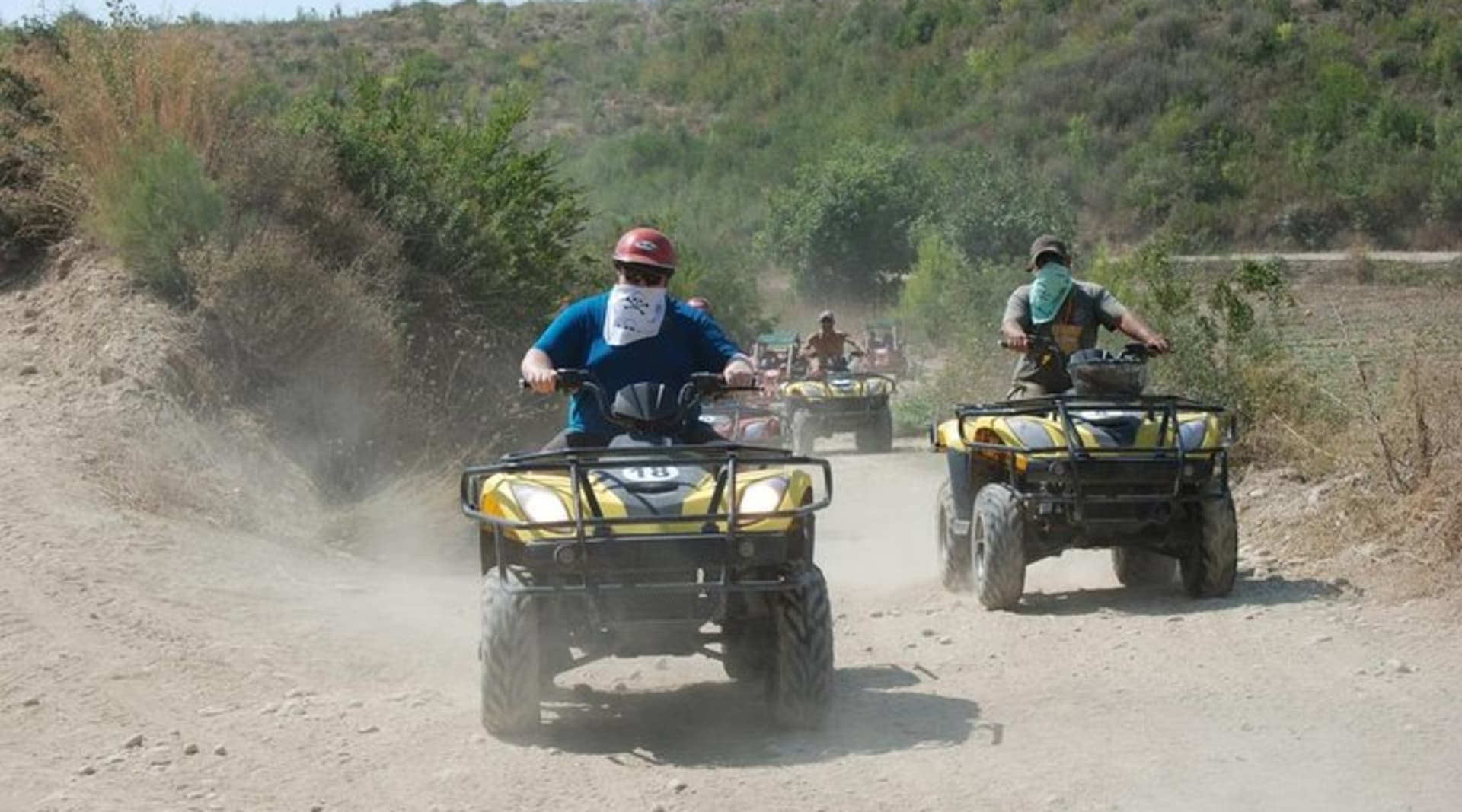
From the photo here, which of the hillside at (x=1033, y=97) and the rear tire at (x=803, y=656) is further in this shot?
the hillside at (x=1033, y=97)

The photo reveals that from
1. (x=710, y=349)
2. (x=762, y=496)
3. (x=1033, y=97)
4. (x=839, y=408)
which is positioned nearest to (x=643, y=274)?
(x=710, y=349)

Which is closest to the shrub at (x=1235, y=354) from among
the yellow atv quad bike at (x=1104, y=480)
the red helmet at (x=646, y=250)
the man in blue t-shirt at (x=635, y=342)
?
the yellow atv quad bike at (x=1104, y=480)

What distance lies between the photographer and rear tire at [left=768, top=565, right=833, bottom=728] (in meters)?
8.37

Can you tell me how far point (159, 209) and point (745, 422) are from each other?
35.3 feet

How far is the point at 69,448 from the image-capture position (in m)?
14.1

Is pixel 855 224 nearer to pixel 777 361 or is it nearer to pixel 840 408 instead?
pixel 777 361

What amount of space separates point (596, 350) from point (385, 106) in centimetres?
1379

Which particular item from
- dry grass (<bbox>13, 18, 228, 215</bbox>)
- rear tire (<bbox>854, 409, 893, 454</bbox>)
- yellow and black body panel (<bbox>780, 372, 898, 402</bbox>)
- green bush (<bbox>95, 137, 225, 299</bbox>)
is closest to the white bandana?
green bush (<bbox>95, 137, 225, 299</bbox>)

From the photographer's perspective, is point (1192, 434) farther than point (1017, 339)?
No

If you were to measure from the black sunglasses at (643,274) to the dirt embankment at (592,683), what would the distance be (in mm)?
1944

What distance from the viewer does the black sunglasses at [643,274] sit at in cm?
931

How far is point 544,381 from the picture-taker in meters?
9.04

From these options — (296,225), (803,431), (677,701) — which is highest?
(296,225)

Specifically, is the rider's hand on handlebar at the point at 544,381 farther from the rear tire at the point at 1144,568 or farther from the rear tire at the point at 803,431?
the rear tire at the point at 803,431
